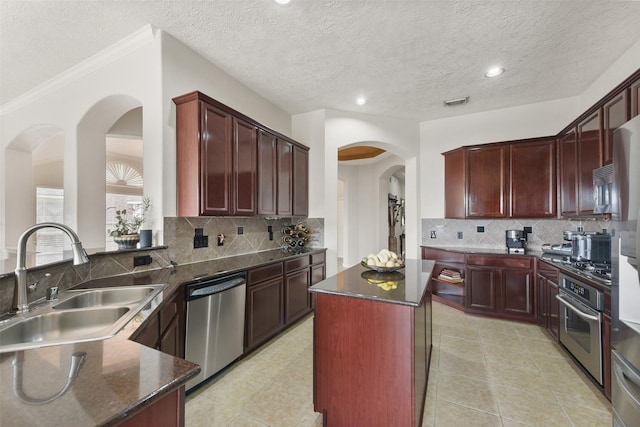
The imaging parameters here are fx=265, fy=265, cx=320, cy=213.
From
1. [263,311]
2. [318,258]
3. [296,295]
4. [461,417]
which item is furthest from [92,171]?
[461,417]

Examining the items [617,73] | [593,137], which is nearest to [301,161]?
[593,137]

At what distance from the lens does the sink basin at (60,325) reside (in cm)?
119

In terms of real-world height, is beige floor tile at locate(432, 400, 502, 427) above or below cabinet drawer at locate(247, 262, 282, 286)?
below

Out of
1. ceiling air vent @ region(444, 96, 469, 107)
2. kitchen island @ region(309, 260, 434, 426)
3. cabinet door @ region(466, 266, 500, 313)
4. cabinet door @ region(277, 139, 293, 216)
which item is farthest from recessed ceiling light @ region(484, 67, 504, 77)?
kitchen island @ region(309, 260, 434, 426)

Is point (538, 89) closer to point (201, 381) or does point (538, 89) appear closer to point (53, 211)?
point (201, 381)

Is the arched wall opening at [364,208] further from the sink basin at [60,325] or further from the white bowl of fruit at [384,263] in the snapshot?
the sink basin at [60,325]

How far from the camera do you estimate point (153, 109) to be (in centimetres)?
240

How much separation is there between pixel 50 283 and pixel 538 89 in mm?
5226

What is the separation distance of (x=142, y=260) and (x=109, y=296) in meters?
Result: 0.53

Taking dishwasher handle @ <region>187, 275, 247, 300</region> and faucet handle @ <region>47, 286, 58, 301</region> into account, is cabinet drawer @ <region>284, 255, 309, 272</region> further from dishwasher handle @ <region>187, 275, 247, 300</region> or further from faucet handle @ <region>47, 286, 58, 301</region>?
faucet handle @ <region>47, 286, 58, 301</region>

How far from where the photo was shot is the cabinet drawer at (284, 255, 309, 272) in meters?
3.08

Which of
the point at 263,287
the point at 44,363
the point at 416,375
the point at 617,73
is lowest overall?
the point at 416,375

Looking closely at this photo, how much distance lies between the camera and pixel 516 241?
144 inches

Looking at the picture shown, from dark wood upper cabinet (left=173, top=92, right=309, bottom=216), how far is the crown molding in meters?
0.64
